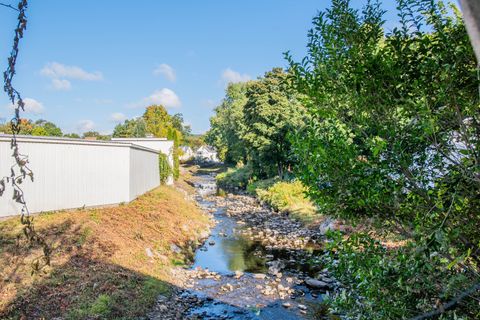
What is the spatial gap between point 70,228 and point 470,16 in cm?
1184

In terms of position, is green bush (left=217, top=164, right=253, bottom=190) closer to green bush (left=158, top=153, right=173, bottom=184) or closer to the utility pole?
green bush (left=158, top=153, right=173, bottom=184)

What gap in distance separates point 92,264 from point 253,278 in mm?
5104

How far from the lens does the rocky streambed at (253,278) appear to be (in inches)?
332

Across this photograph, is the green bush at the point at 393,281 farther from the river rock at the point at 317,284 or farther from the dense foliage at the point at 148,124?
the dense foliage at the point at 148,124

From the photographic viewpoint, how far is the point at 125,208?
1448 centimetres

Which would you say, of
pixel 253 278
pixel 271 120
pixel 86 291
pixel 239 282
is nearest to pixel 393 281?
pixel 86 291

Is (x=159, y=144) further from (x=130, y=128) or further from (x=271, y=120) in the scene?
(x=130, y=128)

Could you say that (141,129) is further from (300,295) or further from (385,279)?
(385,279)

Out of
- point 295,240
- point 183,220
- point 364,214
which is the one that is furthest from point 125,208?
point 364,214

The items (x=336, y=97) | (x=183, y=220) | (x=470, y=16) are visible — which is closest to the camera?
(x=470, y=16)

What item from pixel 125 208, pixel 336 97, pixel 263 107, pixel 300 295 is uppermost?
pixel 263 107

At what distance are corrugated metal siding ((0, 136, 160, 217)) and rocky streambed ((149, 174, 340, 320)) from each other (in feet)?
16.8

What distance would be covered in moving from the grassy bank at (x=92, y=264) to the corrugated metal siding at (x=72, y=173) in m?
0.69

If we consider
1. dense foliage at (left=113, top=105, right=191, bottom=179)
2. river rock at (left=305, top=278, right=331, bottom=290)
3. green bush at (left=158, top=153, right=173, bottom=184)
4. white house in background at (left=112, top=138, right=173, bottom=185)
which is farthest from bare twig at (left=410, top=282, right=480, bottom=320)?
dense foliage at (left=113, top=105, right=191, bottom=179)
